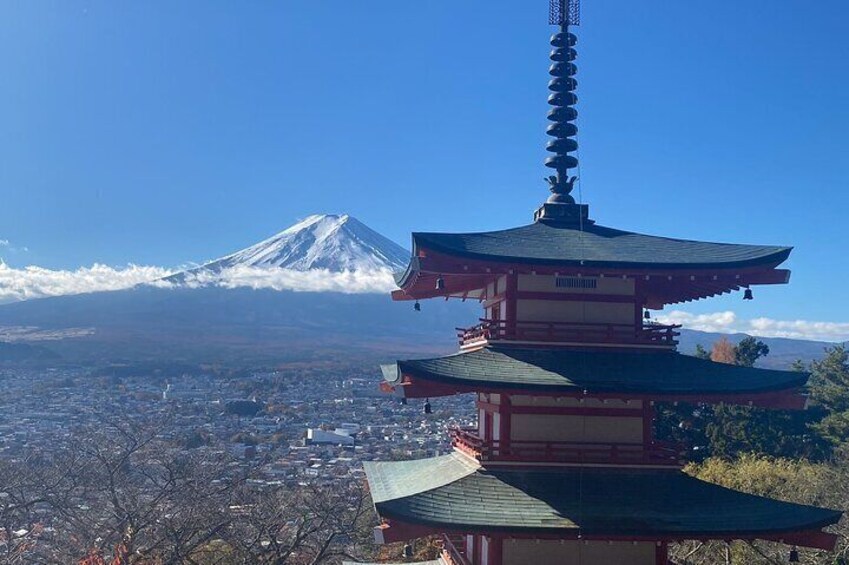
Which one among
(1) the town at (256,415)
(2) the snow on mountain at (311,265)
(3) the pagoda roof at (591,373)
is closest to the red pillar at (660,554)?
(3) the pagoda roof at (591,373)

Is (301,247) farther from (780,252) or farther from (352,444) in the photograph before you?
(780,252)

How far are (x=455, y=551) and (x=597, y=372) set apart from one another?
12.5 ft

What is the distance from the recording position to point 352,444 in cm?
6619

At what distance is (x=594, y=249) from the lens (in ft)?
38.5

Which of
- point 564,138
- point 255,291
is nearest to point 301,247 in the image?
point 255,291

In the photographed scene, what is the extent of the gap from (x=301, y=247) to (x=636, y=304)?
187 metres

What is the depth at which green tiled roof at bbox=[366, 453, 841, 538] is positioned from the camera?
973cm

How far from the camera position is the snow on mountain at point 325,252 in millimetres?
179875

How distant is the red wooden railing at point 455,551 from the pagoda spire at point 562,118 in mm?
5735

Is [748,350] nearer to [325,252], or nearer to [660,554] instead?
[660,554]

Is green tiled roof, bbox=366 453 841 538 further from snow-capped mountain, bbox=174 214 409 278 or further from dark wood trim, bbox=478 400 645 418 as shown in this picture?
snow-capped mountain, bbox=174 214 409 278

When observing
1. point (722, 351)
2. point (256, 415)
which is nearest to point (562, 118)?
point (722, 351)

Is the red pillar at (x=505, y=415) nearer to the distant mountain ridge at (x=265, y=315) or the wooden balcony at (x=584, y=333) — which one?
the wooden balcony at (x=584, y=333)

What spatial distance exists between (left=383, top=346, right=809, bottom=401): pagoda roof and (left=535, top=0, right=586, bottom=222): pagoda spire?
3159 mm
